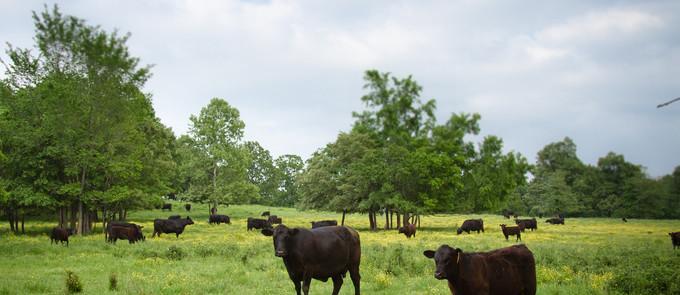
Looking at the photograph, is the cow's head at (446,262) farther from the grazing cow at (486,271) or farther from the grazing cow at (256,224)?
the grazing cow at (256,224)

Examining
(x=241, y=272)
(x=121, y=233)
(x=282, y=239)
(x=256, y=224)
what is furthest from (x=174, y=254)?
(x=256, y=224)

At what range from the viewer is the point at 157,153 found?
4759cm

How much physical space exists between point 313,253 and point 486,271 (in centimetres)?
425

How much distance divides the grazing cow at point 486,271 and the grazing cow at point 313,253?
314 cm

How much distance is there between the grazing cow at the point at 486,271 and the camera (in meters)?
8.60

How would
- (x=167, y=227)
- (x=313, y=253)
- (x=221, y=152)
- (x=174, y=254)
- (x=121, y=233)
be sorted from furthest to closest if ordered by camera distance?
(x=221, y=152)
(x=167, y=227)
(x=121, y=233)
(x=174, y=254)
(x=313, y=253)

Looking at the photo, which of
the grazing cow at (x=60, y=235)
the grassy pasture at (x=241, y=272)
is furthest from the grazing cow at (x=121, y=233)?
the grassy pasture at (x=241, y=272)

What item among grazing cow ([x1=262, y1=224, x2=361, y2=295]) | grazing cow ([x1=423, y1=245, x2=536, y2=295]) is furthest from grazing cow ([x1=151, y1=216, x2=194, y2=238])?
grazing cow ([x1=423, y1=245, x2=536, y2=295])

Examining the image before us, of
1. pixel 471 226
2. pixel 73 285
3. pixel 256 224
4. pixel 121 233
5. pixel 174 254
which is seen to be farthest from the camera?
pixel 256 224

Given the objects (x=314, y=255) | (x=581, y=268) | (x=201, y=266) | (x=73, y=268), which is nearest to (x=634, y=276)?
(x=581, y=268)

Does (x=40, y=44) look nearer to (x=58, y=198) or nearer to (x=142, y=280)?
(x=58, y=198)

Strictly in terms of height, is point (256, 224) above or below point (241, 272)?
below

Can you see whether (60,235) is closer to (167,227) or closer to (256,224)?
(167,227)

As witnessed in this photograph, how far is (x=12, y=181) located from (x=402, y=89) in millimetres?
36936
